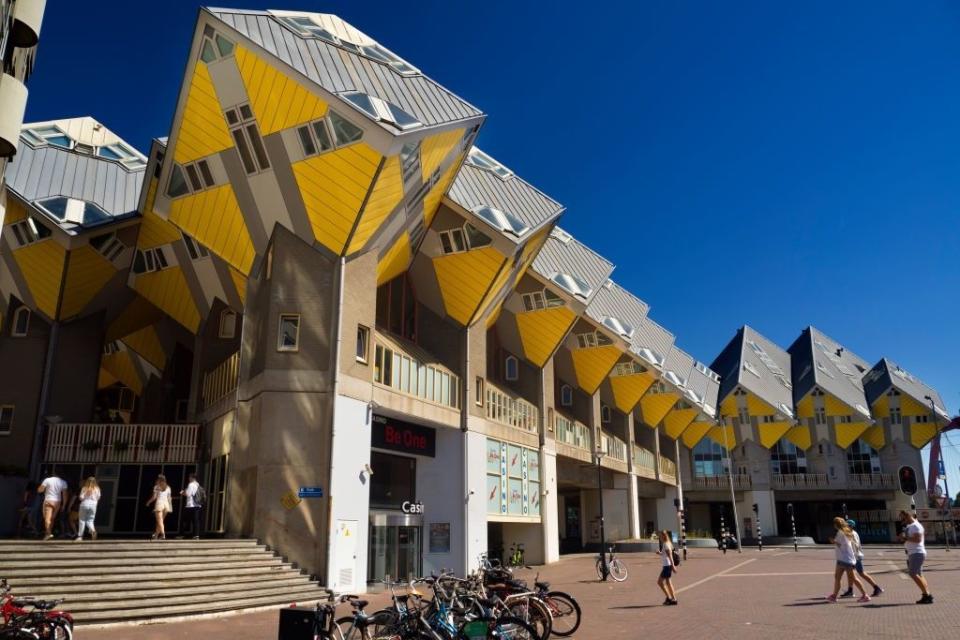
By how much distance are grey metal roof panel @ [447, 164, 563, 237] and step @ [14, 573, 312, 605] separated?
14965 millimetres

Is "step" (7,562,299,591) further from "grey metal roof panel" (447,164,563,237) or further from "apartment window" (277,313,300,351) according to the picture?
"grey metal roof panel" (447,164,563,237)

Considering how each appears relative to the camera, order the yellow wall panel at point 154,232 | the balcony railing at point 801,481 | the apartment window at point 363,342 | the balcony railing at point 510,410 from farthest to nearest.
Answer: the balcony railing at point 801,481 < the balcony railing at point 510,410 < the yellow wall panel at point 154,232 < the apartment window at point 363,342

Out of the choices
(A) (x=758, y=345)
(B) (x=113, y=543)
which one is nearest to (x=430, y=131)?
(B) (x=113, y=543)

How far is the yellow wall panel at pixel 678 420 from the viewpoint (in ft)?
194

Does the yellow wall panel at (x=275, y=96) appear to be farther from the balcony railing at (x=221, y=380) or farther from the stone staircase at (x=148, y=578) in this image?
the stone staircase at (x=148, y=578)

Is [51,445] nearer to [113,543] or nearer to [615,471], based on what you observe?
[113,543]

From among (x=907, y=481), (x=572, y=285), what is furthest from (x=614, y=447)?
(x=907, y=481)

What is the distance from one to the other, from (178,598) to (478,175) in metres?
19.9

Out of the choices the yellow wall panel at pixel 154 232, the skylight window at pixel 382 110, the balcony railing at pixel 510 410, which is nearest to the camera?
the skylight window at pixel 382 110

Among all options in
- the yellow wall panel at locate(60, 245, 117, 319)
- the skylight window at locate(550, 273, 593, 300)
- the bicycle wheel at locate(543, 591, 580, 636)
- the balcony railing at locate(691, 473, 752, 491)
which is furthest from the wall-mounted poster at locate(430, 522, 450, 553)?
the balcony railing at locate(691, 473, 752, 491)

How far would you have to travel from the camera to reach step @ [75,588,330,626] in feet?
43.4

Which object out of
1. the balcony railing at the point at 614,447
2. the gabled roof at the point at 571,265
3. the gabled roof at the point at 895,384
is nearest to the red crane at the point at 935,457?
the gabled roof at the point at 895,384

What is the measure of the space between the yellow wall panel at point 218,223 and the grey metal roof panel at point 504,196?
763 centimetres

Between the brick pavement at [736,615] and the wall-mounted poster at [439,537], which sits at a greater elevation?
the wall-mounted poster at [439,537]
